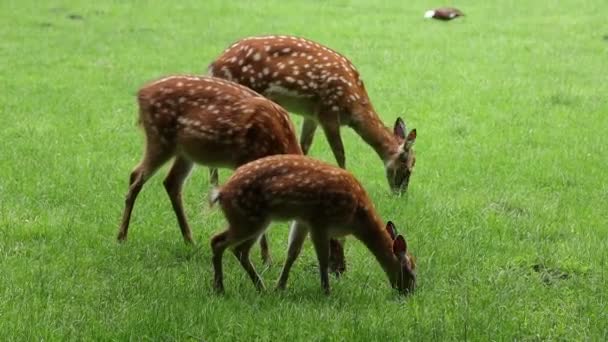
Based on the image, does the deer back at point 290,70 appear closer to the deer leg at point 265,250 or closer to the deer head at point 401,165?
the deer head at point 401,165

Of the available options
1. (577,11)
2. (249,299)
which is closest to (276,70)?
(249,299)

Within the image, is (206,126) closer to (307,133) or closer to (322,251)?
(322,251)

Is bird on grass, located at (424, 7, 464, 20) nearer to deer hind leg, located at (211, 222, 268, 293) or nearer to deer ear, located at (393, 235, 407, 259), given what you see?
deer ear, located at (393, 235, 407, 259)

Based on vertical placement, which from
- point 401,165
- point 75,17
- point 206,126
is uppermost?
point 206,126

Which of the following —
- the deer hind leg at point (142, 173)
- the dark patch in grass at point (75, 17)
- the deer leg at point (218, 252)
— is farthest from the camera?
the dark patch in grass at point (75, 17)

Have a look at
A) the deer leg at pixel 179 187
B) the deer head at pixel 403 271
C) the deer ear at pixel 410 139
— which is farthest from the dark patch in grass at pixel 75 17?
the deer head at pixel 403 271

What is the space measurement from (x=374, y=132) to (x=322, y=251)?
9.31 feet

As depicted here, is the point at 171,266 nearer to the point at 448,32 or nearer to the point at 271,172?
the point at 271,172

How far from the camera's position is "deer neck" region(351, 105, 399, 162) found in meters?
8.34

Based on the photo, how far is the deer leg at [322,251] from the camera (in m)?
5.68

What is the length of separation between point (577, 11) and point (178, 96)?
1339 centimetres

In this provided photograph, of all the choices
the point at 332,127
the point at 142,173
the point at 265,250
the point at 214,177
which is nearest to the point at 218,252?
the point at 265,250

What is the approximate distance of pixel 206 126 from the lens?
625cm

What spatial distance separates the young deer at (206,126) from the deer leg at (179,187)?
0.01 m
